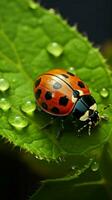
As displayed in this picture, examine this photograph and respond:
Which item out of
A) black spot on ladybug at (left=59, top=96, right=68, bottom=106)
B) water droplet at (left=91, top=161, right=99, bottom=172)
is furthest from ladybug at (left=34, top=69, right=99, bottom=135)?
water droplet at (left=91, top=161, right=99, bottom=172)

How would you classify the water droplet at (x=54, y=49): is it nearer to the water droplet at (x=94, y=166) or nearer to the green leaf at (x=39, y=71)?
the green leaf at (x=39, y=71)

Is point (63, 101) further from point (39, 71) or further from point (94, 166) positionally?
point (94, 166)

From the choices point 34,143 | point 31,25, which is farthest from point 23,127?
point 31,25

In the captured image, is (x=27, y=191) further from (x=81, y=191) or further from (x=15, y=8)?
(x=15, y=8)

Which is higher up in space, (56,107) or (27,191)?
(56,107)

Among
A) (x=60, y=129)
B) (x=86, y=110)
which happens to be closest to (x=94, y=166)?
(x=60, y=129)

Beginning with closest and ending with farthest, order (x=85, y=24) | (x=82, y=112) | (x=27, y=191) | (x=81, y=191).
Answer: (x=81, y=191), (x=27, y=191), (x=82, y=112), (x=85, y=24)

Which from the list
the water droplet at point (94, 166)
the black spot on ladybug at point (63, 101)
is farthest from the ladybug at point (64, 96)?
the water droplet at point (94, 166)
